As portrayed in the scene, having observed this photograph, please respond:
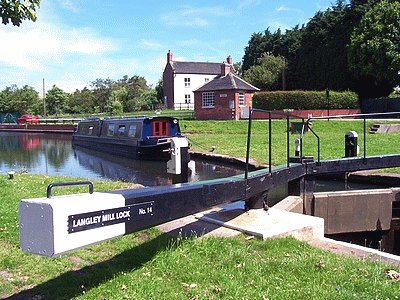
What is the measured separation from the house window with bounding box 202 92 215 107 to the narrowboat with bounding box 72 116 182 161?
11.7 meters

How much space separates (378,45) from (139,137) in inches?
867

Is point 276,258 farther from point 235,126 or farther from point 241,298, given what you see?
point 235,126

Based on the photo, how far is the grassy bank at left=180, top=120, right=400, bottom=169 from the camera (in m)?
14.5

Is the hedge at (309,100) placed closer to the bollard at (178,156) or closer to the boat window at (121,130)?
the boat window at (121,130)

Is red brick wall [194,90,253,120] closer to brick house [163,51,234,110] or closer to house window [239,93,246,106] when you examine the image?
house window [239,93,246,106]

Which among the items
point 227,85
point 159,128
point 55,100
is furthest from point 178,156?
point 55,100

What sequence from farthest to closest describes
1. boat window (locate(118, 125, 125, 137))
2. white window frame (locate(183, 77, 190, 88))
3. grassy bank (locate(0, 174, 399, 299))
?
white window frame (locate(183, 77, 190, 88)) → boat window (locate(118, 125, 125, 137)) → grassy bank (locate(0, 174, 399, 299))

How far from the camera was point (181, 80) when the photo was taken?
6444cm

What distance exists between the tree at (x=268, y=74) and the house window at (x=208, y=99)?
12814 mm

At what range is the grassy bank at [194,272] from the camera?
345cm

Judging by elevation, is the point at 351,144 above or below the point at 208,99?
below

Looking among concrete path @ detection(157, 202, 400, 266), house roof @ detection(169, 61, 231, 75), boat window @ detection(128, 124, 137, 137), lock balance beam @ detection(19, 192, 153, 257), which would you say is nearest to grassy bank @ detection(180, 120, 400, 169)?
boat window @ detection(128, 124, 137, 137)

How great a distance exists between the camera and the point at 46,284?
3.71 m

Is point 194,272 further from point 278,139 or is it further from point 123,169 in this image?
point 278,139
